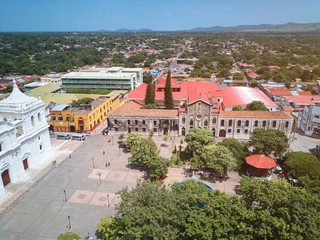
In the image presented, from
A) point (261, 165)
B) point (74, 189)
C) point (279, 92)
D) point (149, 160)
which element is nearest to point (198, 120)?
point (261, 165)

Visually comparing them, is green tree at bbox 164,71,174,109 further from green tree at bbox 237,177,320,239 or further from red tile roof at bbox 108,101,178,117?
green tree at bbox 237,177,320,239

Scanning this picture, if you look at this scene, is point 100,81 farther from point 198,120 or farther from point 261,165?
point 261,165

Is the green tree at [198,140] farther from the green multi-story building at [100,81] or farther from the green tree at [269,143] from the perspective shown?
the green multi-story building at [100,81]

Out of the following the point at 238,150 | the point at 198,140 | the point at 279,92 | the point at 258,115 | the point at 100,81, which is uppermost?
the point at 100,81

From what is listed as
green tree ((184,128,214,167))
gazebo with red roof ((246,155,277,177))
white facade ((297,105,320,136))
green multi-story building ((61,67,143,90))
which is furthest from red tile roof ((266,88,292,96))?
green multi-story building ((61,67,143,90))

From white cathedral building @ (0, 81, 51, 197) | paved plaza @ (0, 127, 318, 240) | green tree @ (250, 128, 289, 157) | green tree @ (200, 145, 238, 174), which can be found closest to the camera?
paved plaza @ (0, 127, 318, 240)

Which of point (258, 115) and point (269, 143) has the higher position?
point (258, 115)

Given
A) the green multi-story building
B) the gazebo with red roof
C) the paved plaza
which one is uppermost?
the green multi-story building
